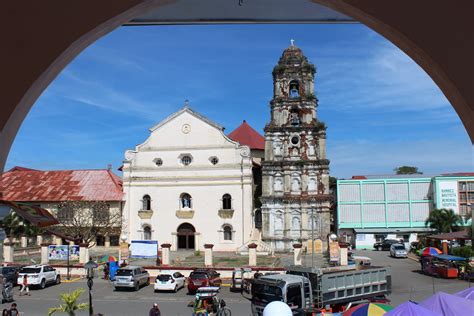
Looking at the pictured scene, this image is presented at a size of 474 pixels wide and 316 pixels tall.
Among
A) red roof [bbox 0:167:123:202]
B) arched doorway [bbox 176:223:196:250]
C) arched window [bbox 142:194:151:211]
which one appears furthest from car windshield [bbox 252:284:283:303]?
red roof [bbox 0:167:123:202]

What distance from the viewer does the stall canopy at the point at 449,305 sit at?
384 inches

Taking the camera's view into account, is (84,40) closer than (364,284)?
Yes

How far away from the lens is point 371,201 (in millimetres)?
43656

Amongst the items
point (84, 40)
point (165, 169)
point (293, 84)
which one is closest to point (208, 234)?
point (165, 169)

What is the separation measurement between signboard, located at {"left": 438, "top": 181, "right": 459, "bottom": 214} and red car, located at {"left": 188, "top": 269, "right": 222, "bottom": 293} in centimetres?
2805

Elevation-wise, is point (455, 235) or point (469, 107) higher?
point (469, 107)

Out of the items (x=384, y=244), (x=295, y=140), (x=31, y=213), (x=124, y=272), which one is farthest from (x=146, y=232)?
(x=31, y=213)

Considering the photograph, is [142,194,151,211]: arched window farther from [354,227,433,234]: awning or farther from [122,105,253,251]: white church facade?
[354,227,433,234]: awning

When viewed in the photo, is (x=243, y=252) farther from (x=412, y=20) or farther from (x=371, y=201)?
(x=412, y=20)

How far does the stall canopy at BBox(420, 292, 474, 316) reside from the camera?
32.0 feet

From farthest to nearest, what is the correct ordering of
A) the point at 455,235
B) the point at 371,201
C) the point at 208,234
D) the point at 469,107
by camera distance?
1. the point at 371,201
2. the point at 208,234
3. the point at 455,235
4. the point at 469,107

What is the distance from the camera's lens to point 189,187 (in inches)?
1449

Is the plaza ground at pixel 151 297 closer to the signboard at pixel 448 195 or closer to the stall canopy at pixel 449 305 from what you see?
the stall canopy at pixel 449 305

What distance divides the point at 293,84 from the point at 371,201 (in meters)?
14.2
